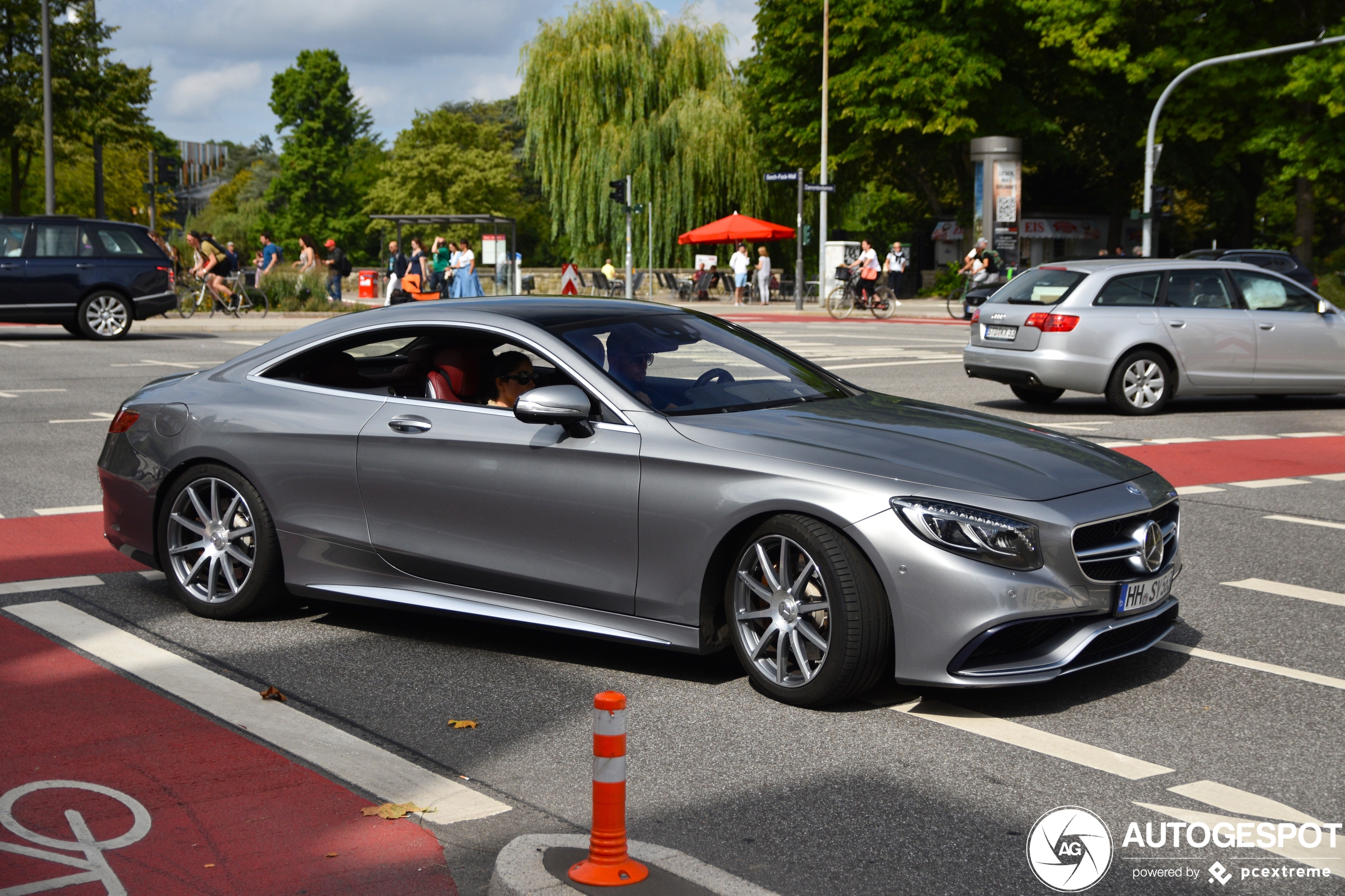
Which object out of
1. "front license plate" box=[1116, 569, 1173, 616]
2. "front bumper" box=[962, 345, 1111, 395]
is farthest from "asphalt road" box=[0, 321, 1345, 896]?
"front bumper" box=[962, 345, 1111, 395]

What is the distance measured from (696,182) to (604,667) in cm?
4415

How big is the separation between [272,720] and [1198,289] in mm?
11860

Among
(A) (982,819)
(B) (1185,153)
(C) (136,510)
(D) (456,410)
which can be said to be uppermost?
(B) (1185,153)

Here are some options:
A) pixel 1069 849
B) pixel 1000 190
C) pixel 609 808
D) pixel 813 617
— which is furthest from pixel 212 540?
pixel 1000 190

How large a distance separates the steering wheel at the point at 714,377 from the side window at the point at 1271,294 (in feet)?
33.9

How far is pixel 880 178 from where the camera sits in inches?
1975

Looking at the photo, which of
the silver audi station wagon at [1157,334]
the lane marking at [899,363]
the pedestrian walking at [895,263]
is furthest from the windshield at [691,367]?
the pedestrian walking at [895,263]

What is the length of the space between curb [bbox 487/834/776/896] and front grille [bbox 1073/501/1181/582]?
1842mm

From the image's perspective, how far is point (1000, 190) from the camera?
130ft

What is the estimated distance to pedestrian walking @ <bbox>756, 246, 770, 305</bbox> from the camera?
4241 centimetres

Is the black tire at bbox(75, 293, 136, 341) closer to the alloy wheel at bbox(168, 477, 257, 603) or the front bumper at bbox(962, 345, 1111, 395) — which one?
the front bumper at bbox(962, 345, 1111, 395)

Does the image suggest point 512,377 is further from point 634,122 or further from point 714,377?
point 634,122

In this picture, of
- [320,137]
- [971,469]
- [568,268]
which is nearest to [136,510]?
[971,469]

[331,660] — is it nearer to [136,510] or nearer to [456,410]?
[456,410]
